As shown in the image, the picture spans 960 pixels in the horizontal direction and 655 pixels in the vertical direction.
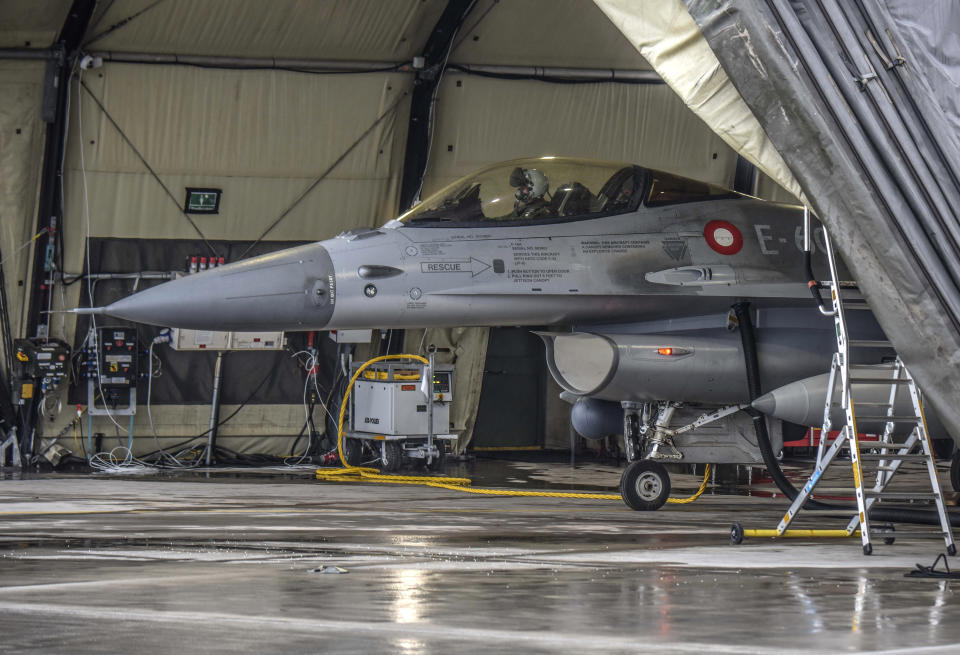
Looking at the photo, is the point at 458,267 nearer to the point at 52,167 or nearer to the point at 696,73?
the point at 696,73

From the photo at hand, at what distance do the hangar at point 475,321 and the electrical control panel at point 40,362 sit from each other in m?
0.04

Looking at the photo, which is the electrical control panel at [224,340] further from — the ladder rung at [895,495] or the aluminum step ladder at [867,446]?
the ladder rung at [895,495]

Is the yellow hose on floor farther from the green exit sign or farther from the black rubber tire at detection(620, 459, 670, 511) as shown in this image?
the green exit sign

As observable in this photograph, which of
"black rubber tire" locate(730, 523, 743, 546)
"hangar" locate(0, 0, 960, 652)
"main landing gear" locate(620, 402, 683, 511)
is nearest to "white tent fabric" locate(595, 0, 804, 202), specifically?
"hangar" locate(0, 0, 960, 652)

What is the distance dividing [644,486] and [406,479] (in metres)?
4.11

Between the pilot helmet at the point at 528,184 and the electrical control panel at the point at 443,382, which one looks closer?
the pilot helmet at the point at 528,184

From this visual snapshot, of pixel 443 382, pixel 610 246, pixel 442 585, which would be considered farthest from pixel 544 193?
pixel 443 382

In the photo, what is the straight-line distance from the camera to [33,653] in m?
2.85

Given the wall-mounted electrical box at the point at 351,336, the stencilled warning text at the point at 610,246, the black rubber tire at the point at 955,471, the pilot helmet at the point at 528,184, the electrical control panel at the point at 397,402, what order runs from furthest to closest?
the wall-mounted electrical box at the point at 351,336 → the electrical control panel at the point at 397,402 → the black rubber tire at the point at 955,471 → the pilot helmet at the point at 528,184 → the stencilled warning text at the point at 610,246

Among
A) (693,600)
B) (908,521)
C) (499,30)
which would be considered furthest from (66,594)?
(499,30)

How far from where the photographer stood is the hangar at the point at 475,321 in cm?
439

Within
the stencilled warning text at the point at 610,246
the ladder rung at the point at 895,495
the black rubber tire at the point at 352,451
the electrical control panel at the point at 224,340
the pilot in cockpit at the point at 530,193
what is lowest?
the black rubber tire at the point at 352,451

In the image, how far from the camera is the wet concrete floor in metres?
3.20

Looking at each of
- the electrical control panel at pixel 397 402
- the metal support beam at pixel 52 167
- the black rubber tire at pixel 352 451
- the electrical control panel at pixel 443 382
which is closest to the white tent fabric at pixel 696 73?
the electrical control panel at pixel 397 402
